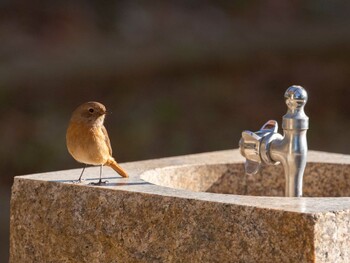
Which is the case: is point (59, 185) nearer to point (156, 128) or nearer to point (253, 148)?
point (253, 148)

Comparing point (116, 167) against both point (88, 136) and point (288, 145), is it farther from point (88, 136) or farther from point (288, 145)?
point (288, 145)

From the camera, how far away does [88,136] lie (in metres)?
3.34

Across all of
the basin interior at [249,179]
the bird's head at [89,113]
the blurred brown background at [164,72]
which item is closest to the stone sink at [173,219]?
the basin interior at [249,179]

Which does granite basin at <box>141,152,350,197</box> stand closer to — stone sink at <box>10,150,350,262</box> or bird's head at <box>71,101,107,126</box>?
stone sink at <box>10,150,350,262</box>

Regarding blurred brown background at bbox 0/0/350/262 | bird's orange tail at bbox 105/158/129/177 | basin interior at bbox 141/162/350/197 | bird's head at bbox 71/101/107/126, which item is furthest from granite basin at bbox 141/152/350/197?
blurred brown background at bbox 0/0/350/262

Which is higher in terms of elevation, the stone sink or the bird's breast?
the bird's breast

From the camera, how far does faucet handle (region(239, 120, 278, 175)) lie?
11.1ft

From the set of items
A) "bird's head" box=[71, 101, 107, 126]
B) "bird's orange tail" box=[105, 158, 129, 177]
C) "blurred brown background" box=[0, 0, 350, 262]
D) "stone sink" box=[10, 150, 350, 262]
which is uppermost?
"blurred brown background" box=[0, 0, 350, 262]

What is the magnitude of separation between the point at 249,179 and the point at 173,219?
0.81 m

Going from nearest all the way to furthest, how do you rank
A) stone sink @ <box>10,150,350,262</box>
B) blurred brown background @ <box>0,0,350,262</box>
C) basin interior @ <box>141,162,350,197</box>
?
stone sink @ <box>10,150,350,262</box> < basin interior @ <box>141,162,350,197</box> < blurred brown background @ <box>0,0,350,262</box>

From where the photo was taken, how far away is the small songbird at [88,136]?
11.0 feet

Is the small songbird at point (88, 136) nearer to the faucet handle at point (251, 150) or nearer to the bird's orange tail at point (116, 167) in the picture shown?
the bird's orange tail at point (116, 167)

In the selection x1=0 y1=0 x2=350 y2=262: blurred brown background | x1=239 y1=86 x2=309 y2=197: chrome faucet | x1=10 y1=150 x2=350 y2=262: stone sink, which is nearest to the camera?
x1=10 y1=150 x2=350 y2=262: stone sink

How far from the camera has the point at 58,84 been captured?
902 centimetres
